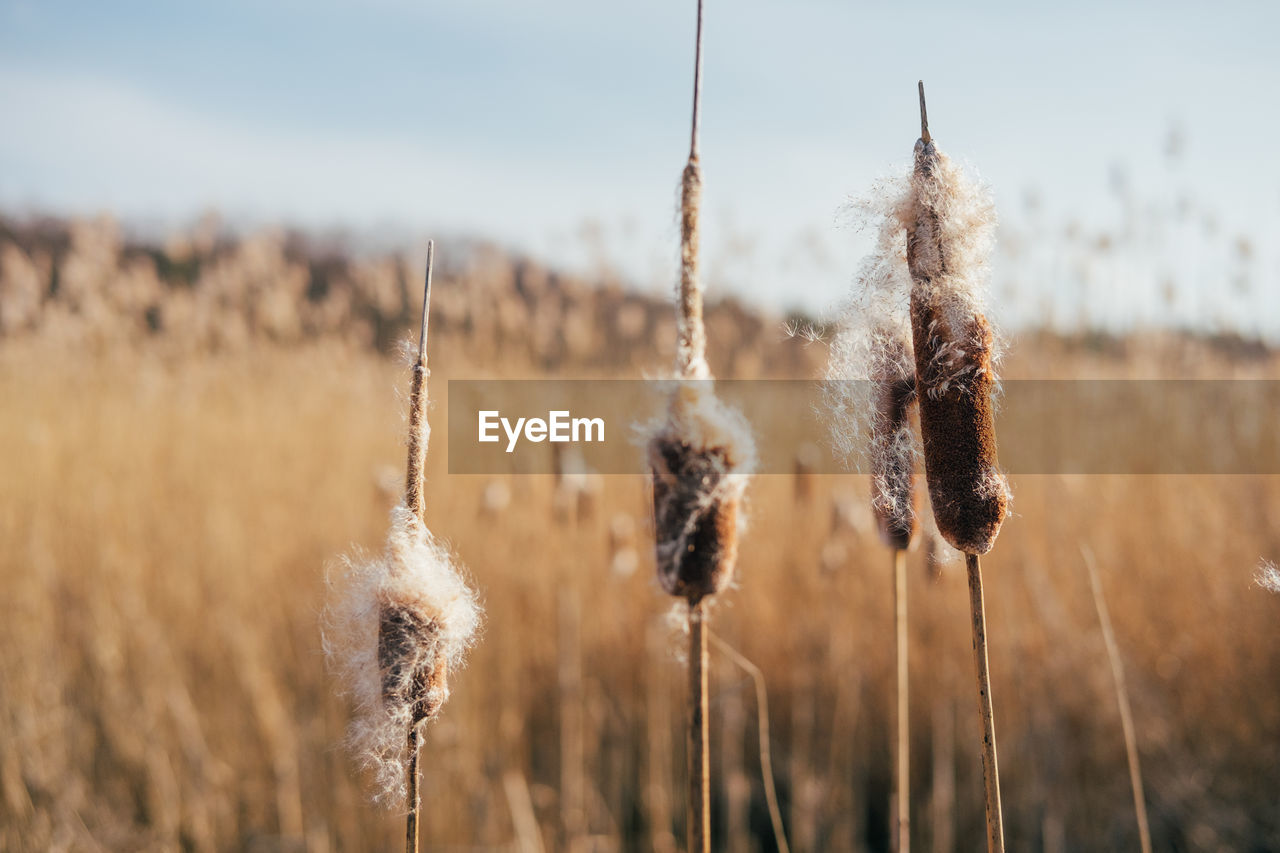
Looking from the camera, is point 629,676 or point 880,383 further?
point 629,676

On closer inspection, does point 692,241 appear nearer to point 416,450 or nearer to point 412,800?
point 416,450

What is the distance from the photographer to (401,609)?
360 millimetres

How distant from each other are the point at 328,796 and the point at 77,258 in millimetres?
2906

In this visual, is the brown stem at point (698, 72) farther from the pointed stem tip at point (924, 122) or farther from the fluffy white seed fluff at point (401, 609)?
the fluffy white seed fluff at point (401, 609)

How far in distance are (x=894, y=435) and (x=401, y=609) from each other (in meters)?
0.25

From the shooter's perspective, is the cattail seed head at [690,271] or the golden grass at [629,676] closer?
the cattail seed head at [690,271]

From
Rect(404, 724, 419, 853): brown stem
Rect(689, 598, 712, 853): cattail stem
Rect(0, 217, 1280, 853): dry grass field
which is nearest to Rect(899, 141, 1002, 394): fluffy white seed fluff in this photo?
Rect(689, 598, 712, 853): cattail stem

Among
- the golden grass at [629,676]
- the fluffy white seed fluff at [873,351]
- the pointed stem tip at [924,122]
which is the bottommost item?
the golden grass at [629,676]

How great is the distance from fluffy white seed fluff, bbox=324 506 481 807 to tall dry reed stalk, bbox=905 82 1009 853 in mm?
226

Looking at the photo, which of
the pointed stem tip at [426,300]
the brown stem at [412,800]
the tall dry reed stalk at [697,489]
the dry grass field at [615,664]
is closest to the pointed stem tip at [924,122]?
the tall dry reed stalk at [697,489]

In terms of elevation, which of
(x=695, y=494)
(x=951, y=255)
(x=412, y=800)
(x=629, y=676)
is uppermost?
(x=951, y=255)

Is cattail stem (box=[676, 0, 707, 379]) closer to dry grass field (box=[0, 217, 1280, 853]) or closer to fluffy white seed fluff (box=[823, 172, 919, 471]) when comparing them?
fluffy white seed fluff (box=[823, 172, 919, 471])

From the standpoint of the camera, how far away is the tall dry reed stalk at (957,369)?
321mm

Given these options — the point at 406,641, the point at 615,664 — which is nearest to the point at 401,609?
the point at 406,641
